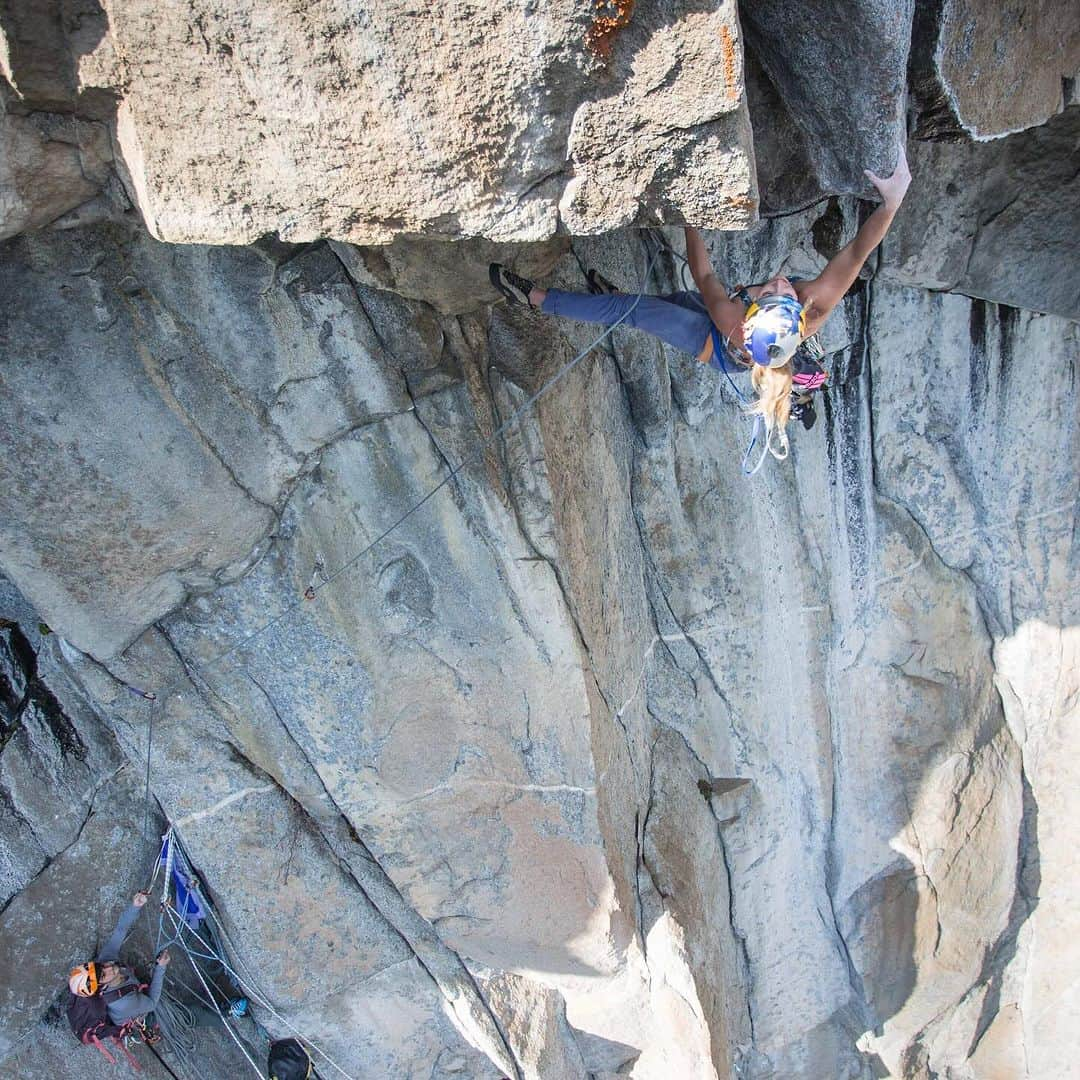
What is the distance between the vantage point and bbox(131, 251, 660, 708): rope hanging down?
3.24m

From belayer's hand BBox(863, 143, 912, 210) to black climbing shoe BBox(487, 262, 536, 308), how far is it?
103cm

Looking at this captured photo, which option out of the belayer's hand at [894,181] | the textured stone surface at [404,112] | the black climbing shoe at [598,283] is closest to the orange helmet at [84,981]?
the textured stone surface at [404,112]

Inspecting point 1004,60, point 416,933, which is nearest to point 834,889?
point 416,933

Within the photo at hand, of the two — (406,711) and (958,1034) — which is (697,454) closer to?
(406,711)

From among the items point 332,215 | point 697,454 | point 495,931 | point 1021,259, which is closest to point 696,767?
point 495,931

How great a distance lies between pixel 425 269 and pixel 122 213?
2.78ft

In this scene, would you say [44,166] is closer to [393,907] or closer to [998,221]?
[393,907]

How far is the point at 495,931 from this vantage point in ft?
14.3

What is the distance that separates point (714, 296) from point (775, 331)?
1.32 ft

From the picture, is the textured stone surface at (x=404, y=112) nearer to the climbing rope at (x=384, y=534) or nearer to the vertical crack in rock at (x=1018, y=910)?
the climbing rope at (x=384, y=534)

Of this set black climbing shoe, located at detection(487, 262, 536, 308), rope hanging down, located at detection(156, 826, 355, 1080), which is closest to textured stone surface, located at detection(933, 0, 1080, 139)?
black climbing shoe, located at detection(487, 262, 536, 308)

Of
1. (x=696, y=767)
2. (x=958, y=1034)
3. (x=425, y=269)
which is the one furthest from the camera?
(x=958, y=1034)

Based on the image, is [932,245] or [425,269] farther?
[932,245]

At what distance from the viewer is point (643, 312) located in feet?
9.86
